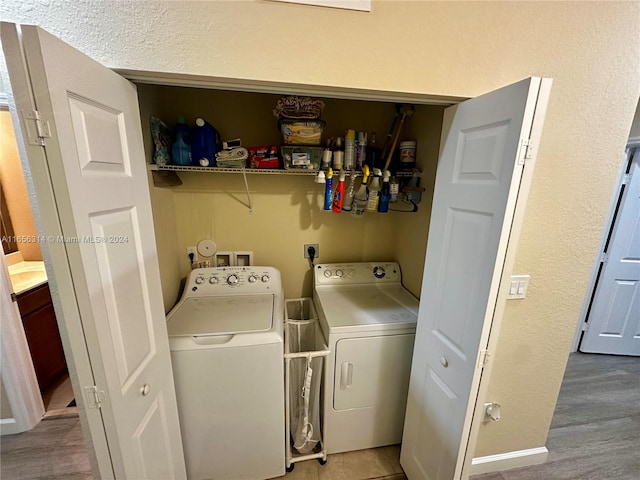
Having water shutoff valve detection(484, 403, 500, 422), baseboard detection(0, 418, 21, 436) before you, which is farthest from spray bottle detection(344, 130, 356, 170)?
baseboard detection(0, 418, 21, 436)

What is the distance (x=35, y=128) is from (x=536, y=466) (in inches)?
108

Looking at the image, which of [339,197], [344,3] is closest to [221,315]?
[339,197]

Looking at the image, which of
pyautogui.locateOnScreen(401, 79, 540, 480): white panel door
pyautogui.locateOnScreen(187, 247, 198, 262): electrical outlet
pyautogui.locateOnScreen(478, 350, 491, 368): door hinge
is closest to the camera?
pyautogui.locateOnScreen(401, 79, 540, 480): white panel door

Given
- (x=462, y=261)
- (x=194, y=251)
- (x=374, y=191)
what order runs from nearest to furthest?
1. (x=462, y=261)
2. (x=374, y=191)
3. (x=194, y=251)

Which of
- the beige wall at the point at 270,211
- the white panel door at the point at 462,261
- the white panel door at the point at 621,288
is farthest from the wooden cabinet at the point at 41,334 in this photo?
the white panel door at the point at 621,288

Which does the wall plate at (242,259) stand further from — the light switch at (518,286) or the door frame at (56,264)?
the light switch at (518,286)

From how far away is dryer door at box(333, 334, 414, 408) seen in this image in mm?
1525

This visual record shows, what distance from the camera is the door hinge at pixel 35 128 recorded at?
572mm

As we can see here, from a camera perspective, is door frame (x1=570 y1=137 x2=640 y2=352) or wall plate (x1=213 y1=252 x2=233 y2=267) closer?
wall plate (x1=213 y1=252 x2=233 y2=267)

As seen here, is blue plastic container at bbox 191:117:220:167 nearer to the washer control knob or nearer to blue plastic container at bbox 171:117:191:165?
blue plastic container at bbox 171:117:191:165

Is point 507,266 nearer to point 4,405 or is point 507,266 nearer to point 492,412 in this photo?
point 492,412

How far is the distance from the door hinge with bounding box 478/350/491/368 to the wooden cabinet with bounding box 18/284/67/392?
110 inches

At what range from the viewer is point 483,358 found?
99 cm

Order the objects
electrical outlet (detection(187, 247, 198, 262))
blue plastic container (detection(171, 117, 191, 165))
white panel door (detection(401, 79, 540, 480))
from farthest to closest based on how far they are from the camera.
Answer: electrical outlet (detection(187, 247, 198, 262)) → blue plastic container (detection(171, 117, 191, 165)) → white panel door (detection(401, 79, 540, 480))
